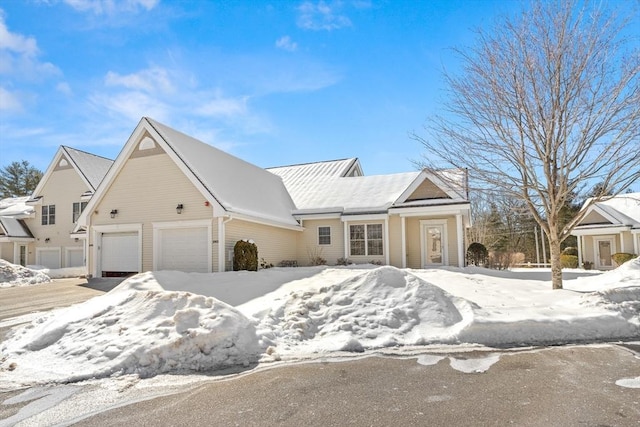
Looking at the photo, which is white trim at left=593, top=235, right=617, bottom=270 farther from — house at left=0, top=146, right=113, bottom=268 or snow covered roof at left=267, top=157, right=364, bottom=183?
house at left=0, top=146, right=113, bottom=268

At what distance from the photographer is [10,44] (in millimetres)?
11688

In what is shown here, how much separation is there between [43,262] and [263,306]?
2467 centimetres

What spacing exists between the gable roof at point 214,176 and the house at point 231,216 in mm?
49

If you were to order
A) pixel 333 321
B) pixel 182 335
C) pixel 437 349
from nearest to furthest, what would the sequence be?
pixel 182 335 < pixel 437 349 < pixel 333 321

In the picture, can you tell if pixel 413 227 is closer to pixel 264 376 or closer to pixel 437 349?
pixel 437 349

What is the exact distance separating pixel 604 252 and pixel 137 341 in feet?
88.6

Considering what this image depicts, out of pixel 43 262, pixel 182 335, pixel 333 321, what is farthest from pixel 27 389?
pixel 43 262

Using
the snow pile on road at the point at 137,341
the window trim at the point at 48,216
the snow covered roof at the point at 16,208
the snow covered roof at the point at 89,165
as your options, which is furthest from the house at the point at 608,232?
the snow covered roof at the point at 16,208

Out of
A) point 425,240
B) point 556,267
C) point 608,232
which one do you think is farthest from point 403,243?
point 608,232

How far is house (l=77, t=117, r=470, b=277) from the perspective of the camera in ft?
49.2

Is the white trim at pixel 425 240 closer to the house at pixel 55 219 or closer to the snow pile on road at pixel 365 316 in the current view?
the snow pile on road at pixel 365 316

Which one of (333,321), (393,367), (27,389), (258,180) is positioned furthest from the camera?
(258,180)

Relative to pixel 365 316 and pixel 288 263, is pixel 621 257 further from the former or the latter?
pixel 365 316

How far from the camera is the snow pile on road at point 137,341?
5.34m
